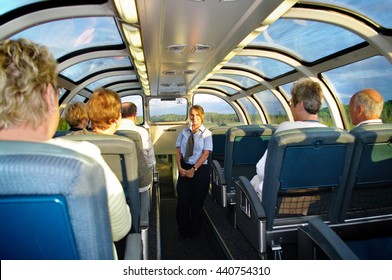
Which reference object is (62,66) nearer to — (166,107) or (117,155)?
(117,155)

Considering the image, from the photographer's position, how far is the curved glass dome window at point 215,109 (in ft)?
39.9

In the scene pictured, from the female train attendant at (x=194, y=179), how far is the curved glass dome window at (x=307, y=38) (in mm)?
2174

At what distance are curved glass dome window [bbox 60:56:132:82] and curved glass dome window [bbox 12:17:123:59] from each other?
3.46 ft

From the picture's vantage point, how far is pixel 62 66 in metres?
6.18

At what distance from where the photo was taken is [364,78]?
5.54 meters

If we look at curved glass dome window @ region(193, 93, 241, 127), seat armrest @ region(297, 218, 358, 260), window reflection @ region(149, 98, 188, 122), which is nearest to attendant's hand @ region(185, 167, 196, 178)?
seat armrest @ region(297, 218, 358, 260)

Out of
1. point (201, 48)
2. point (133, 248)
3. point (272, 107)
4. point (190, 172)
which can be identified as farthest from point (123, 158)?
point (272, 107)

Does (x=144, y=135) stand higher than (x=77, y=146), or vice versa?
(x=77, y=146)

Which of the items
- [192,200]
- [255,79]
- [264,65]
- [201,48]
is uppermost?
[264,65]

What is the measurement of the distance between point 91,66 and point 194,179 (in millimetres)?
4788

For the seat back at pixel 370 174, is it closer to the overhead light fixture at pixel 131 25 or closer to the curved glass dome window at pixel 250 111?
the overhead light fixture at pixel 131 25

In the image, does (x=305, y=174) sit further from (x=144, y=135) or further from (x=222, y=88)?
(x=222, y=88)

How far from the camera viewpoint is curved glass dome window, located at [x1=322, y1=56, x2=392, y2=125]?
4.96 metres

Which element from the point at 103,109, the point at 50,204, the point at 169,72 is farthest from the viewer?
the point at 169,72
